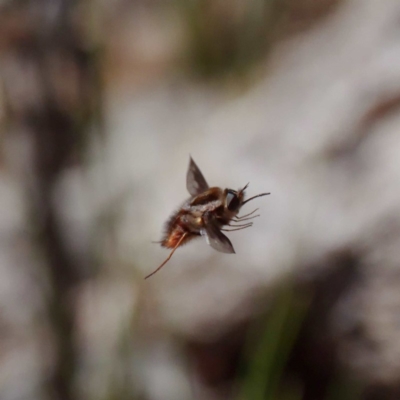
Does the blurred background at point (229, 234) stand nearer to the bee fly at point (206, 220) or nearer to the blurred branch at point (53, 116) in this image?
the blurred branch at point (53, 116)

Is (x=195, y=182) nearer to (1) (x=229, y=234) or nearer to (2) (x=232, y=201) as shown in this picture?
(2) (x=232, y=201)

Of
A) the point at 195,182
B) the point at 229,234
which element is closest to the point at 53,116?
the point at 229,234

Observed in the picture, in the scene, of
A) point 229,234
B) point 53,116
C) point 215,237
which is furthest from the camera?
point 53,116

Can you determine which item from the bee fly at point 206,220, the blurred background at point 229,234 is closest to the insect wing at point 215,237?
the bee fly at point 206,220

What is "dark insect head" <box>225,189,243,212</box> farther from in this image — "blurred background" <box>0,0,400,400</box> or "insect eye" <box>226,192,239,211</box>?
"blurred background" <box>0,0,400,400</box>

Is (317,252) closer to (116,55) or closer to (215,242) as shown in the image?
(215,242)
